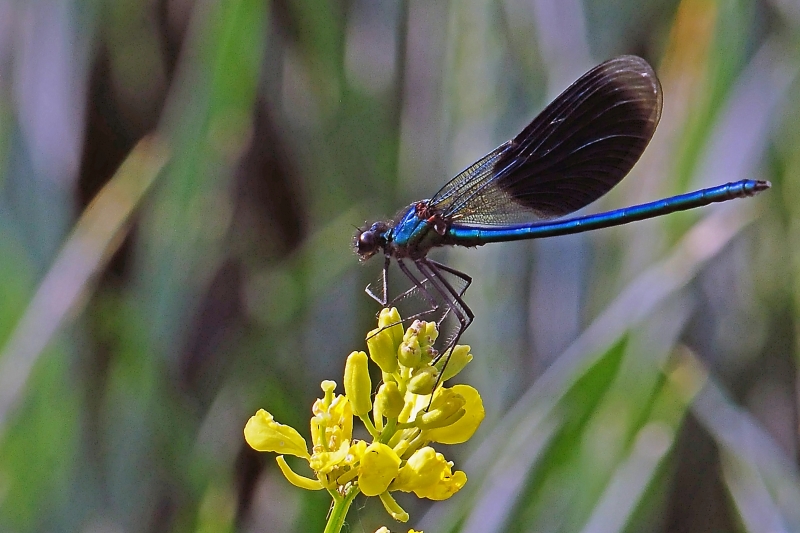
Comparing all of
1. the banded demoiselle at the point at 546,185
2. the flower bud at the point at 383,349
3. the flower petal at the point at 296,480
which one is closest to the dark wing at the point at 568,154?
the banded demoiselle at the point at 546,185

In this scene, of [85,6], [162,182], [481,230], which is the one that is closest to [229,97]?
[162,182]

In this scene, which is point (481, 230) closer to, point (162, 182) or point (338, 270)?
point (338, 270)

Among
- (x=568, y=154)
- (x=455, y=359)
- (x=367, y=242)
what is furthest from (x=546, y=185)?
(x=455, y=359)

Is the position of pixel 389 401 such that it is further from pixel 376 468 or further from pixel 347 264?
pixel 347 264

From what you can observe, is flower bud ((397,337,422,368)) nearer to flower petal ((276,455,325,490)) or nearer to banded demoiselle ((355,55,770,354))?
flower petal ((276,455,325,490))

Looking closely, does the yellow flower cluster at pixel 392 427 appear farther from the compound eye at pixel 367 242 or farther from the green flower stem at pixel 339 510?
the compound eye at pixel 367 242

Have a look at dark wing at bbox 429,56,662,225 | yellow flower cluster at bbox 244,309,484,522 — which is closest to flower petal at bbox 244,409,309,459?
yellow flower cluster at bbox 244,309,484,522
